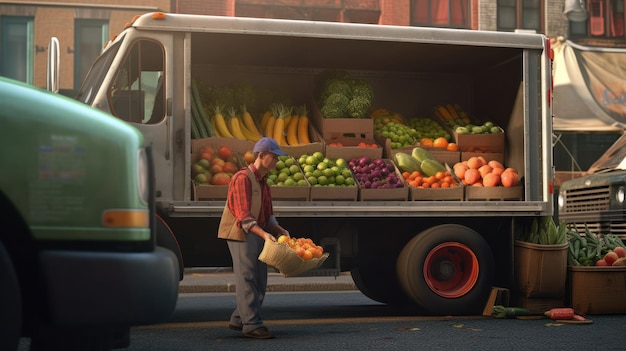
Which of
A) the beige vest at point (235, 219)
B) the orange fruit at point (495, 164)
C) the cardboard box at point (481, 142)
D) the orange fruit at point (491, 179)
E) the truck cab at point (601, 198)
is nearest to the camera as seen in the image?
the beige vest at point (235, 219)

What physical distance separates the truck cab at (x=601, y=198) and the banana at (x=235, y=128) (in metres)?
4.75

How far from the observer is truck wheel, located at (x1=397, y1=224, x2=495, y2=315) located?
35.7 ft

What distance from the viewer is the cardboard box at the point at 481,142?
38.7 feet

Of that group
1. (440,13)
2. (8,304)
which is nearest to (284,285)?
(8,304)

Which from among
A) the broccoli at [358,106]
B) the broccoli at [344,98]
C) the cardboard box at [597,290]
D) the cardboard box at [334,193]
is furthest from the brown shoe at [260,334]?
the cardboard box at [597,290]

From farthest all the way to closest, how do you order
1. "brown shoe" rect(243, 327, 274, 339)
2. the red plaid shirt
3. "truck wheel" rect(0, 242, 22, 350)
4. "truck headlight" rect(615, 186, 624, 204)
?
"truck headlight" rect(615, 186, 624, 204) < "brown shoe" rect(243, 327, 274, 339) < the red plaid shirt < "truck wheel" rect(0, 242, 22, 350)

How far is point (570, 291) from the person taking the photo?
1127cm

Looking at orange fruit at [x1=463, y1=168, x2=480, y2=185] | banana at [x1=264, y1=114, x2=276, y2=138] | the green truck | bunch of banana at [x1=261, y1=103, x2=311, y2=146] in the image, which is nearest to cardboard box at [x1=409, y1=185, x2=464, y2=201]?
orange fruit at [x1=463, y1=168, x2=480, y2=185]

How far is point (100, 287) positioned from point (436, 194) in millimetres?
6689

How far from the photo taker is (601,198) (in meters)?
13.0

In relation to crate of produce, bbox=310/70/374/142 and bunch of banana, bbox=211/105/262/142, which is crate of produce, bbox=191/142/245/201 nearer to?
bunch of banana, bbox=211/105/262/142

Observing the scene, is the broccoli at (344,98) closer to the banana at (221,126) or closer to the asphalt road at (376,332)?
the banana at (221,126)

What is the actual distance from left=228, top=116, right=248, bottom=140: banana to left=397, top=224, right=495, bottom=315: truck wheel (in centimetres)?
219

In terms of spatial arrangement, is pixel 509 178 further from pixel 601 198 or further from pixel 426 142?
pixel 601 198
